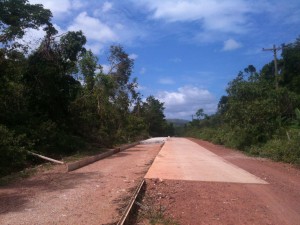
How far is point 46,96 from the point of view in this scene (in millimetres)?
23422

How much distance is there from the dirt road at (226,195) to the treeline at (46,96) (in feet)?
20.7

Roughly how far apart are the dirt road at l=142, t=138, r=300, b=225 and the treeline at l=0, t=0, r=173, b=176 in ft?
20.7

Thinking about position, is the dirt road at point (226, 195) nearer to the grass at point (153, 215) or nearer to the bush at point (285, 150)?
the grass at point (153, 215)

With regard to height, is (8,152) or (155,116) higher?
(155,116)

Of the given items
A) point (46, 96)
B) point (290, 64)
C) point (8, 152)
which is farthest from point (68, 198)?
point (290, 64)

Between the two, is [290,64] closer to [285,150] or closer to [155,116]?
[285,150]

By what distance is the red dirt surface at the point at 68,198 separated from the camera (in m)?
8.49

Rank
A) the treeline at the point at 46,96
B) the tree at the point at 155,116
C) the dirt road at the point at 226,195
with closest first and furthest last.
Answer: the dirt road at the point at 226,195, the treeline at the point at 46,96, the tree at the point at 155,116

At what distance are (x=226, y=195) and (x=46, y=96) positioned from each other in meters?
15.2

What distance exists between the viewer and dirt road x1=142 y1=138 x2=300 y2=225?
8.99 metres

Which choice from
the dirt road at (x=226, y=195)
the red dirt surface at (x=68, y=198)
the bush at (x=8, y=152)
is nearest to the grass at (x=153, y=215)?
the dirt road at (x=226, y=195)

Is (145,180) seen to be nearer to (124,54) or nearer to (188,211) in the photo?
(188,211)

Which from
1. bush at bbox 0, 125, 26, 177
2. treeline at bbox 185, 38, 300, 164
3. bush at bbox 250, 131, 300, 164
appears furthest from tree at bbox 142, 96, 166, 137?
bush at bbox 0, 125, 26, 177

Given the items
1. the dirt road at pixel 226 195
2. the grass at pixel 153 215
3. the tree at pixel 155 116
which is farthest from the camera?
the tree at pixel 155 116
